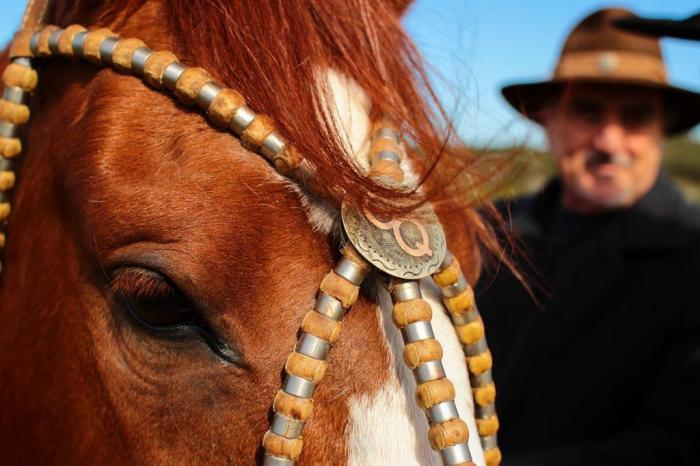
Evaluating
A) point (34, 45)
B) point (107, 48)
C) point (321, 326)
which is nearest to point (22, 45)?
point (34, 45)

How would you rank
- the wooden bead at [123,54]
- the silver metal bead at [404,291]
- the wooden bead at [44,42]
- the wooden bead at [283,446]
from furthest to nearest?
the wooden bead at [44,42], the wooden bead at [123,54], the silver metal bead at [404,291], the wooden bead at [283,446]

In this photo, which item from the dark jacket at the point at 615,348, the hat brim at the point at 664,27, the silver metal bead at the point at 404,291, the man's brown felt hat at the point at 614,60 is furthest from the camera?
the man's brown felt hat at the point at 614,60

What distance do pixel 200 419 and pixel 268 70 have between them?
67 cm

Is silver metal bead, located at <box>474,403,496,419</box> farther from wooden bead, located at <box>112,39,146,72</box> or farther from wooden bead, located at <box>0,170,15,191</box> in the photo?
wooden bead, located at <box>0,170,15,191</box>

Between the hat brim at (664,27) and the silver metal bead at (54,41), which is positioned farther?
the hat brim at (664,27)

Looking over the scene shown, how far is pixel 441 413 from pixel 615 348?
6.85 feet

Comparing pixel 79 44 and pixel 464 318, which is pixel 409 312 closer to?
pixel 464 318

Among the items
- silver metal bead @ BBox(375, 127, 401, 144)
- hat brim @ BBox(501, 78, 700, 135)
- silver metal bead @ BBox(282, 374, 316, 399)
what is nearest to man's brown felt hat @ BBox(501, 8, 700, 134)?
hat brim @ BBox(501, 78, 700, 135)

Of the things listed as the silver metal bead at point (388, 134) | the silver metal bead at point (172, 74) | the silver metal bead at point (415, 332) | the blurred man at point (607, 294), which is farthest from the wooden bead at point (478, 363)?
the blurred man at point (607, 294)

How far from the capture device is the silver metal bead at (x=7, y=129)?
4.50 ft

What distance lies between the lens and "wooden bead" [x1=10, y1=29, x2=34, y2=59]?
138cm

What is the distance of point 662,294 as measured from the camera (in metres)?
2.87

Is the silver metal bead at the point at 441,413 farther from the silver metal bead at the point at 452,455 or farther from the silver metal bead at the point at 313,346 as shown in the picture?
the silver metal bead at the point at 313,346

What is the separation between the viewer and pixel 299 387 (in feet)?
3.45
